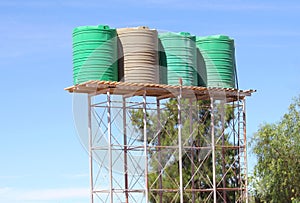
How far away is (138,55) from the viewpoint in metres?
28.3

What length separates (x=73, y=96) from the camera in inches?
1140

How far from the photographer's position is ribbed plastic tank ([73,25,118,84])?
2780cm

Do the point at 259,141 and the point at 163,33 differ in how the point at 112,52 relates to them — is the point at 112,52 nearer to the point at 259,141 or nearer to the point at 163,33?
the point at 163,33

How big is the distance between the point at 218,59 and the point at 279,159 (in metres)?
4.52

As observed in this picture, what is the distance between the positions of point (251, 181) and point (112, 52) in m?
8.49

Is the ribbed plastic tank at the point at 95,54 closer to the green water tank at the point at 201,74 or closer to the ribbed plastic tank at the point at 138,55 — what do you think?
the ribbed plastic tank at the point at 138,55

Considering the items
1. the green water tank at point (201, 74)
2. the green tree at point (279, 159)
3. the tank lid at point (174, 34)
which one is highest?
the tank lid at point (174, 34)

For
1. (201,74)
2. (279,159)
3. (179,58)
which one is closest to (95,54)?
(179,58)

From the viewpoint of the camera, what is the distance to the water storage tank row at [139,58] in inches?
1098

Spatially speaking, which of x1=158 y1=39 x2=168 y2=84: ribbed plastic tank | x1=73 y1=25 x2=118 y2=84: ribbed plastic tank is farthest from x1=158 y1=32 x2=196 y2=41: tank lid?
x1=73 y1=25 x2=118 y2=84: ribbed plastic tank

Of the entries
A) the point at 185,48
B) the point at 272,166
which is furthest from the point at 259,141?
the point at 185,48

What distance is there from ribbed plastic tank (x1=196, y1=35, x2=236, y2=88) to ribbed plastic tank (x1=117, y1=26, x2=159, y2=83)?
2884 millimetres

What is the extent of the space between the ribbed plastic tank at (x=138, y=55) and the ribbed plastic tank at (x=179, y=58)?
0.85 meters

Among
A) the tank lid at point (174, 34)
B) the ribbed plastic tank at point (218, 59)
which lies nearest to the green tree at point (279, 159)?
the ribbed plastic tank at point (218, 59)
